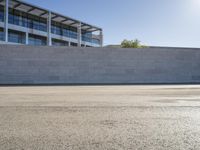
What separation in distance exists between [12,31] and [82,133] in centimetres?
4847

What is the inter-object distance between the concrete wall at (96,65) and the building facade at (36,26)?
2211 cm

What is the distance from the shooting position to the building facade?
45.7 m

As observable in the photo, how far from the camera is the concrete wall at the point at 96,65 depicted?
22500 mm

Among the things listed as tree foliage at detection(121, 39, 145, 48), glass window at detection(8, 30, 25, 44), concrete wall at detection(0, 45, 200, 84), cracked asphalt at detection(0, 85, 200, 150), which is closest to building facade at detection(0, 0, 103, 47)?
glass window at detection(8, 30, 25, 44)

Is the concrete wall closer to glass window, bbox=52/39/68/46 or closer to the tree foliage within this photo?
the tree foliage

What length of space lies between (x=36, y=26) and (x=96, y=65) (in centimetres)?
3377

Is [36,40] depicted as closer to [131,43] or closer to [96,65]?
[131,43]

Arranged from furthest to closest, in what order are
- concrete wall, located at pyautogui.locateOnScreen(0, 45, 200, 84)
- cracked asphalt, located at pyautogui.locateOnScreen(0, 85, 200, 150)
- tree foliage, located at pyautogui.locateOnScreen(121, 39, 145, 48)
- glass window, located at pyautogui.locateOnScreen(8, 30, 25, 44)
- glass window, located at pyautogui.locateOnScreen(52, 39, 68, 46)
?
glass window, located at pyautogui.locateOnScreen(52, 39, 68, 46) < glass window, located at pyautogui.locateOnScreen(8, 30, 25, 44) < tree foliage, located at pyautogui.locateOnScreen(121, 39, 145, 48) < concrete wall, located at pyautogui.locateOnScreen(0, 45, 200, 84) < cracked asphalt, located at pyautogui.locateOnScreen(0, 85, 200, 150)

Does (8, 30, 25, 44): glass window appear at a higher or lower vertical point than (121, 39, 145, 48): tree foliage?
higher

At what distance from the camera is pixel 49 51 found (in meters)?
23.1

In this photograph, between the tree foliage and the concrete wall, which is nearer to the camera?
the concrete wall

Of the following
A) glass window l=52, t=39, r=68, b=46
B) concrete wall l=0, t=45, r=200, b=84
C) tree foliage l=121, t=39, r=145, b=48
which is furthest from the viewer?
glass window l=52, t=39, r=68, b=46

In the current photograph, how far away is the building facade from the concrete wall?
22.1m

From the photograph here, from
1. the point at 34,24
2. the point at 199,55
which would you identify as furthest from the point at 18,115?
the point at 34,24
